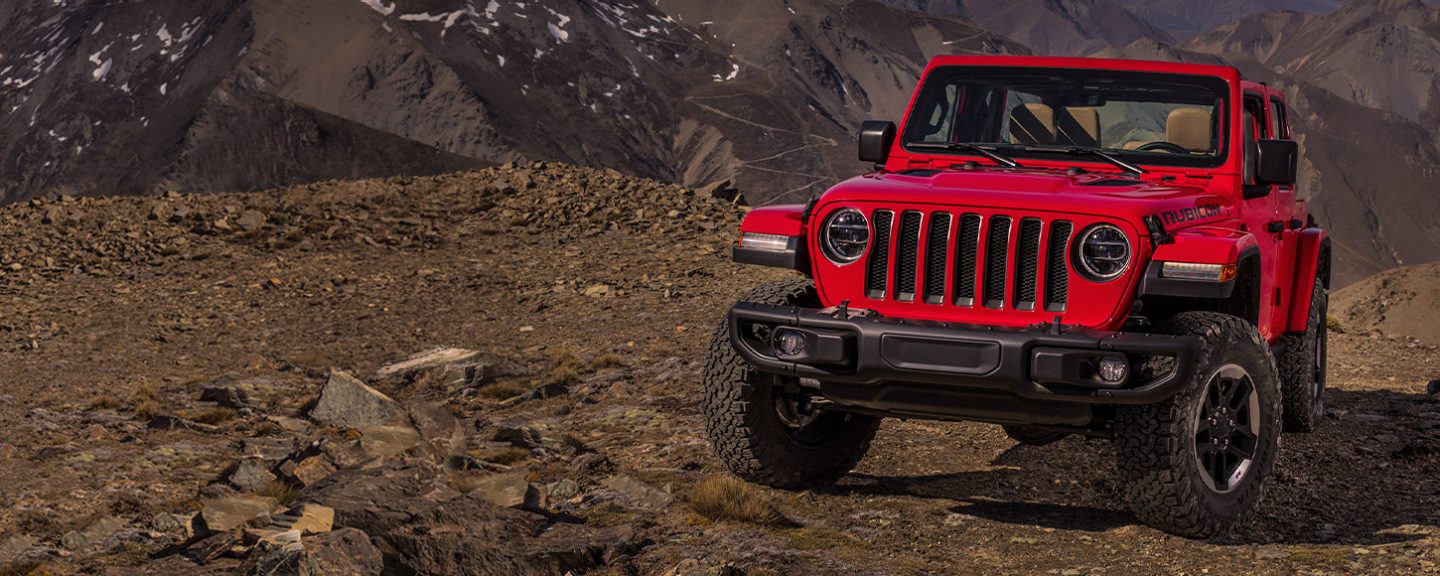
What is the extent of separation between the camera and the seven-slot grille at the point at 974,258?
A: 6.98 metres

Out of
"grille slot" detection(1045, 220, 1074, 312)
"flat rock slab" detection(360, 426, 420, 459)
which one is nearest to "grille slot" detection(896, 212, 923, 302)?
"grille slot" detection(1045, 220, 1074, 312)

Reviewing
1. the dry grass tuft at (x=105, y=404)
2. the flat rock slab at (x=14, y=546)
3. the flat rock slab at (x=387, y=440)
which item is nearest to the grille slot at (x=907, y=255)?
the flat rock slab at (x=387, y=440)

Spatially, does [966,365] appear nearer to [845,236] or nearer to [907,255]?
[907,255]

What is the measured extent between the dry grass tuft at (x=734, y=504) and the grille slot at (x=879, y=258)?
4.17 feet

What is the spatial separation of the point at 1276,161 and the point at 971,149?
162 centimetres

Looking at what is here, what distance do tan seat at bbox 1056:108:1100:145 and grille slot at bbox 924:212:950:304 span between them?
2.00 metres

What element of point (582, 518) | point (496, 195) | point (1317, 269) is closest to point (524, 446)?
point (582, 518)

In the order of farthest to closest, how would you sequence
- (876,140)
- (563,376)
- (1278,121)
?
(563,376)
(1278,121)
(876,140)

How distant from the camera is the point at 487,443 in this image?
10594 mm

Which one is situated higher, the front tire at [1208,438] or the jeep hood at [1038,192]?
the jeep hood at [1038,192]

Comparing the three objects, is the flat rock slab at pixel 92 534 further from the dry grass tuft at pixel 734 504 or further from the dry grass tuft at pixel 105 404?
the dry grass tuft at pixel 105 404

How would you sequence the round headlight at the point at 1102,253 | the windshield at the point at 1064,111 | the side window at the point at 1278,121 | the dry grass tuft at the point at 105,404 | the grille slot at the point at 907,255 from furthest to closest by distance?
the dry grass tuft at the point at 105,404 < the side window at the point at 1278,121 < the windshield at the point at 1064,111 < the grille slot at the point at 907,255 < the round headlight at the point at 1102,253

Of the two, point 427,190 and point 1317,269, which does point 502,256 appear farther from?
point 1317,269

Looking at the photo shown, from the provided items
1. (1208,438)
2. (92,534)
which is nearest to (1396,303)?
(1208,438)
